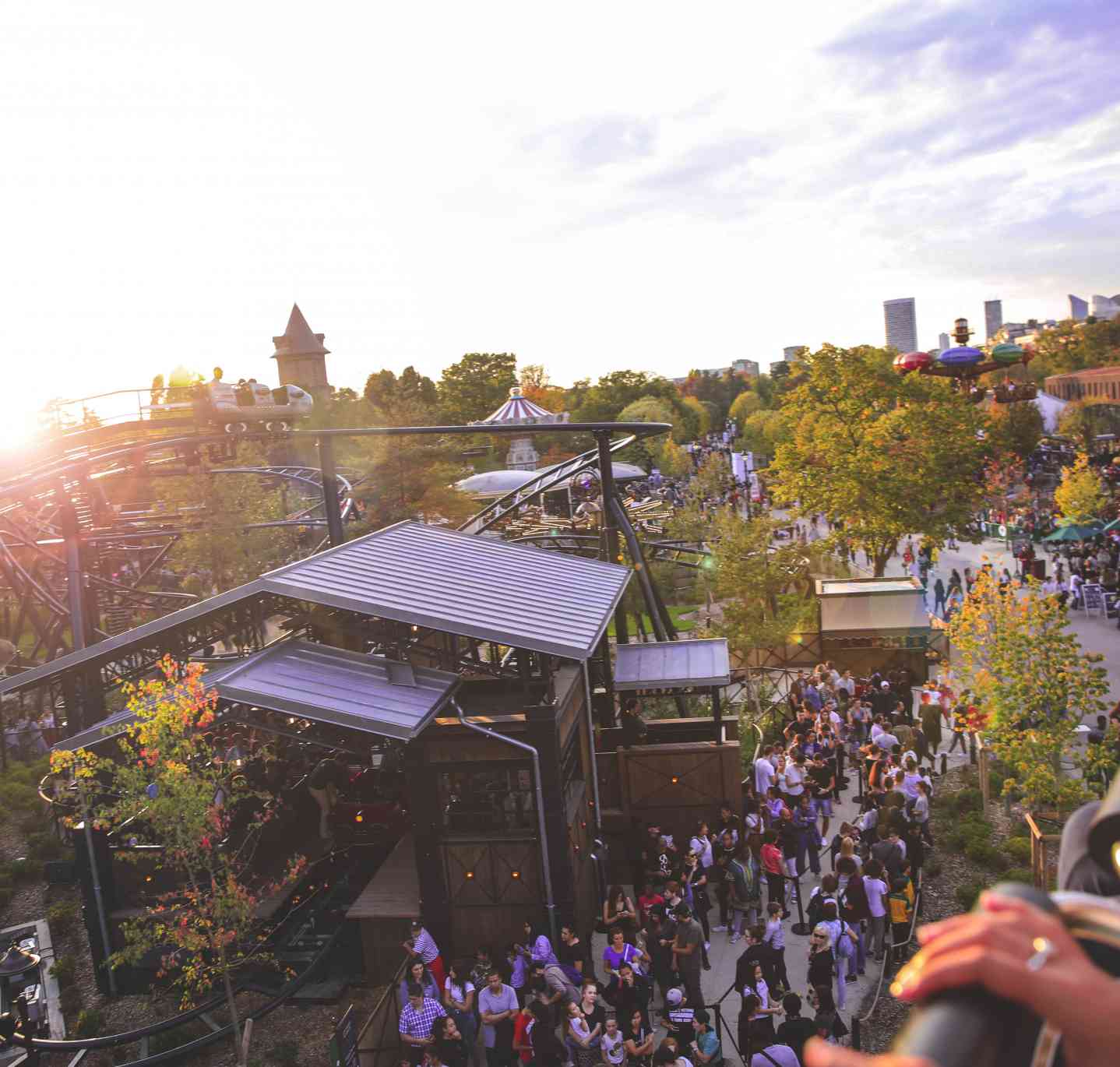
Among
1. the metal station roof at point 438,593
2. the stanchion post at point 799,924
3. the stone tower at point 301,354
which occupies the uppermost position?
the stone tower at point 301,354

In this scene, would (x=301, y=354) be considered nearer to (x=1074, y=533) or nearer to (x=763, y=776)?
(x=1074, y=533)

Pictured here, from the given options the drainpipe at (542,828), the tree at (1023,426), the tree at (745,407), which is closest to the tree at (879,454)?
the drainpipe at (542,828)

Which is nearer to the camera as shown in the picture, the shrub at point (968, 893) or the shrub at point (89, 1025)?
the shrub at point (89, 1025)

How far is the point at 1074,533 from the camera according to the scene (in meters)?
37.4

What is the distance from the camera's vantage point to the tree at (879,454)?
35719 millimetres

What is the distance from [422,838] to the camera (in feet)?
44.8

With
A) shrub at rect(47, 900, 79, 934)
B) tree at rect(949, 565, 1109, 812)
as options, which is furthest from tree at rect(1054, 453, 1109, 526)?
shrub at rect(47, 900, 79, 934)

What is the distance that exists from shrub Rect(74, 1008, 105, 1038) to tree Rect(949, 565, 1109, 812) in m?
14.0

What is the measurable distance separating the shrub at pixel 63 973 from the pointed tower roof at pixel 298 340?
80.2m

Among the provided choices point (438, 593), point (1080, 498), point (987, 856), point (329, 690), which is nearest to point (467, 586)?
point (438, 593)

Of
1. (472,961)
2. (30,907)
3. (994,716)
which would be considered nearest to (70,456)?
(30,907)

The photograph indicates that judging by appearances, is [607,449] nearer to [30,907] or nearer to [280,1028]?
[280,1028]

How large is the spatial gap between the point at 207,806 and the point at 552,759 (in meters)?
4.48

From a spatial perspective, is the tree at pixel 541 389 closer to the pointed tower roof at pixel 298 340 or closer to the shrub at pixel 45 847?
the pointed tower roof at pixel 298 340
